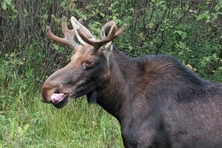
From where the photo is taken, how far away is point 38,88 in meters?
8.71

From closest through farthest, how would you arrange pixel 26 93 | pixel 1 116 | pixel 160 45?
1. pixel 1 116
2. pixel 26 93
3. pixel 160 45

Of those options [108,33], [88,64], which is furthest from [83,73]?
[108,33]

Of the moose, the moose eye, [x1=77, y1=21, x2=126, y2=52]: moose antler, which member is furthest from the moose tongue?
[x1=77, y1=21, x2=126, y2=52]: moose antler

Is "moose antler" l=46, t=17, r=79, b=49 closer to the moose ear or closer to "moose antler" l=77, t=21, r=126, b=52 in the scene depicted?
the moose ear

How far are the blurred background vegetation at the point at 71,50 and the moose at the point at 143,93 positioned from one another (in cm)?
194

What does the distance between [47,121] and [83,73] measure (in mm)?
2353

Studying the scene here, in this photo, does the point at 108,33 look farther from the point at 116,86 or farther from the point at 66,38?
the point at 66,38

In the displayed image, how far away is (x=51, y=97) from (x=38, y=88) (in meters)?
3.29

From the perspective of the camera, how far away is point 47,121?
7.74 metres

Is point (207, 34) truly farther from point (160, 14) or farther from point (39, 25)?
point (39, 25)

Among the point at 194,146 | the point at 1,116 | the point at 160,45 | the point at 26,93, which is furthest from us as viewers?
the point at 160,45

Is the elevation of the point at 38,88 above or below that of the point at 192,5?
below


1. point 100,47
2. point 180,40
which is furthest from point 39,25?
point 100,47

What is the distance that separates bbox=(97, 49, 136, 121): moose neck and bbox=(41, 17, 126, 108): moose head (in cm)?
9
